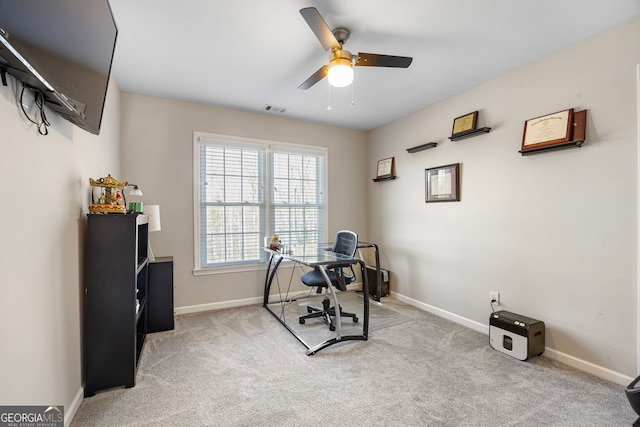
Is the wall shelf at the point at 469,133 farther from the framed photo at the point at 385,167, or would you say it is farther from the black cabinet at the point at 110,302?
the black cabinet at the point at 110,302

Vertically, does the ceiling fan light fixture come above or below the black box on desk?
above

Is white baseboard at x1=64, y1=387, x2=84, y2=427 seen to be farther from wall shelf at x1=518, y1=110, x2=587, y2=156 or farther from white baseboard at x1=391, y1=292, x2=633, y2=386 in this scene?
wall shelf at x1=518, y1=110, x2=587, y2=156

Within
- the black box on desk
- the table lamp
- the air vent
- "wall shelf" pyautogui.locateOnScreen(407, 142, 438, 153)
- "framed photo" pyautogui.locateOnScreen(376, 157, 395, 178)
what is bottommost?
the black box on desk

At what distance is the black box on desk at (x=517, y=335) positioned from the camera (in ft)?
7.61

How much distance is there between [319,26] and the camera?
5.66 ft

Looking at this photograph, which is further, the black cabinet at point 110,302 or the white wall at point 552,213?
the white wall at point 552,213

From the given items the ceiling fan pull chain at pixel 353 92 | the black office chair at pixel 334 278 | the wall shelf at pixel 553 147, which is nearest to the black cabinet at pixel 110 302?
the black office chair at pixel 334 278

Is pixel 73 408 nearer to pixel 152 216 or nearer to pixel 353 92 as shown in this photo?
pixel 152 216

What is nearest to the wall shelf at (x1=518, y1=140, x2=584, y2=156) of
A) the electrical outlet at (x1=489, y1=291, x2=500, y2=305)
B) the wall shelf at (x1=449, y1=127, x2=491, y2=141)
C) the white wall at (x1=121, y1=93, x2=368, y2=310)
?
the wall shelf at (x1=449, y1=127, x2=491, y2=141)

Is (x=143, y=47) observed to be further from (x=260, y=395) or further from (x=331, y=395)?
(x=331, y=395)

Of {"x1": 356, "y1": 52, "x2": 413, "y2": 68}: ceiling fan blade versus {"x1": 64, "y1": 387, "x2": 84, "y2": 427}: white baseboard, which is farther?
{"x1": 356, "y1": 52, "x2": 413, "y2": 68}: ceiling fan blade

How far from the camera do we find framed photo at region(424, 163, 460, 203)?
10.4 ft

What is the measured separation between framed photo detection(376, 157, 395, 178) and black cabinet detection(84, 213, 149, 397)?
3137 mm

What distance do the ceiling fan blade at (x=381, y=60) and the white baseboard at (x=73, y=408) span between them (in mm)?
2780
